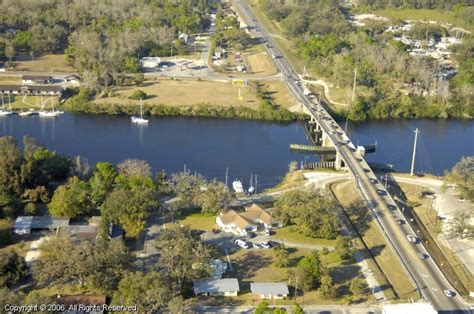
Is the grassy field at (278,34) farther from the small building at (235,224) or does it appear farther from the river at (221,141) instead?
the small building at (235,224)

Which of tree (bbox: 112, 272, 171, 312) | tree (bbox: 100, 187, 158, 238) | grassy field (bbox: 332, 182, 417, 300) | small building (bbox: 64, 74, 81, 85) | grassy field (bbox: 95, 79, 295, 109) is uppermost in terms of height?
small building (bbox: 64, 74, 81, 85)

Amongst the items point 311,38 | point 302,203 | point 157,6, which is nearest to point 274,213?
point 302,203

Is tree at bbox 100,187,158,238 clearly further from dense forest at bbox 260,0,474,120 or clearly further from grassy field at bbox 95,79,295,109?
dense forest at bbox 260,0,474,120

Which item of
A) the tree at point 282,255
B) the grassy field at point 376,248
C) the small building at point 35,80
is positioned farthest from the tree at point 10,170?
the small building at point 35,80

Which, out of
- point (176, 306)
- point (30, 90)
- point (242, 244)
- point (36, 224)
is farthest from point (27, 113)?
point (176, 306)

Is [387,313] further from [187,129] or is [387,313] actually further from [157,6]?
[157,6]

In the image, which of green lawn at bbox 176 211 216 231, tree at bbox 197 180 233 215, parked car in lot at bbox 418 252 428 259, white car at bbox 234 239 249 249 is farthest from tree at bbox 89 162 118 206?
parked car in lot at bbox 418 252 428 259
